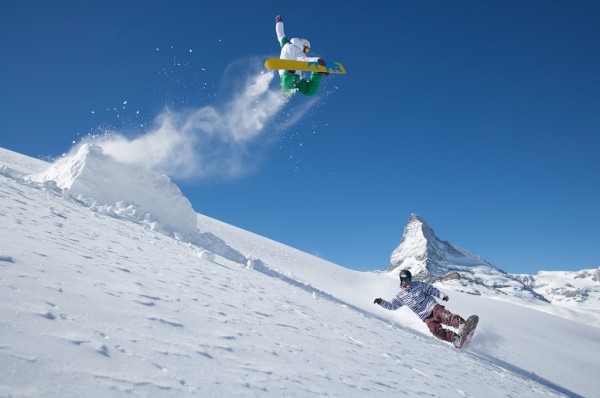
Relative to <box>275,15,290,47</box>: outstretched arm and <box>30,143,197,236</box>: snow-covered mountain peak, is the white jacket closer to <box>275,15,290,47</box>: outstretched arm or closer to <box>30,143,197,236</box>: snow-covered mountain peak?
<box>275,15,290,47</box>: outstretched arm

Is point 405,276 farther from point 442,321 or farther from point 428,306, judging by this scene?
point 442,321

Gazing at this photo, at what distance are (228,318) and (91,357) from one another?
2053 mm

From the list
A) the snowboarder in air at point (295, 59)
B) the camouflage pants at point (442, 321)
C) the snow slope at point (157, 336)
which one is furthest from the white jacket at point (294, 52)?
the camouflage pants at point (442, 321)

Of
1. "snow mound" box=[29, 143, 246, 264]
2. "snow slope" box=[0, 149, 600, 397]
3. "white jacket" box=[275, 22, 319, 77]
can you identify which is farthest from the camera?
"snow mound" box=[29, 143, 246, 264]

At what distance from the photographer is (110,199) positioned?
13.3 meters

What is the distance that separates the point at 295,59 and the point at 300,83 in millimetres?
671

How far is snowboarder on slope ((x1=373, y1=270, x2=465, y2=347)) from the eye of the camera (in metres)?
8.38

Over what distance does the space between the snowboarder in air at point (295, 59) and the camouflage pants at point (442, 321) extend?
22.4ft

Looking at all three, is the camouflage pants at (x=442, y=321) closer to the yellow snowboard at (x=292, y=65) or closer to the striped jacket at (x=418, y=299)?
the striped jacket at (x=418, y=299)

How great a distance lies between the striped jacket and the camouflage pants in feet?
0.40

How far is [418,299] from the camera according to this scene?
8836 millimetres

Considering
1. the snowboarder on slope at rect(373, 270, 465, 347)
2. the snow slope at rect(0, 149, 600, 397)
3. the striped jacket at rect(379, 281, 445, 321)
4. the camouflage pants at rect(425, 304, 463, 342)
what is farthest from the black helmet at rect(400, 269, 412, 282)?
the snow slope at rect(0, 149, 600, 397)

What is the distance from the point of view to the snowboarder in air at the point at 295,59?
34.3 ft

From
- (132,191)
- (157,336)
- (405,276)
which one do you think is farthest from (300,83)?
(157,336)
